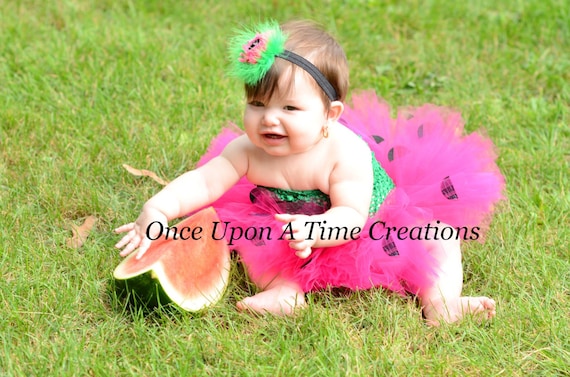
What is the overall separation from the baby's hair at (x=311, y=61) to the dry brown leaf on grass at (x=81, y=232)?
3.11ft

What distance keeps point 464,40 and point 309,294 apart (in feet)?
9.39

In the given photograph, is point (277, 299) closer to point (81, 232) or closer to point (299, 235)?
point (299, 235)

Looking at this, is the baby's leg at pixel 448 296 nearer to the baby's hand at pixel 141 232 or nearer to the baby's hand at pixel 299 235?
the baby's hand at pixel 299 235

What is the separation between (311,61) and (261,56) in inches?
7.4

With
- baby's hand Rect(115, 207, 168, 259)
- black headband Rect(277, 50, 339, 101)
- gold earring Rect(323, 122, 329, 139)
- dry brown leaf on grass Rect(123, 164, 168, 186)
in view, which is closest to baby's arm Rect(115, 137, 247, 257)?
baby's hand Rect(115, 207, 168, 259)

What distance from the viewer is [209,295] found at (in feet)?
9.10

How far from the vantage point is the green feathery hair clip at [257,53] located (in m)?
2.61

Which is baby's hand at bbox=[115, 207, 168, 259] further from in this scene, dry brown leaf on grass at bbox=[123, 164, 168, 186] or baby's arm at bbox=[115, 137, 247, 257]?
dry brown leaf on grass at bbox=[123, 164, 168, 186]

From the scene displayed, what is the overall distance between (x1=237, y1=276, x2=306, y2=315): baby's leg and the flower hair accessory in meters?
0.73

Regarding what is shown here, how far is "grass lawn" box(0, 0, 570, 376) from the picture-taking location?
249 centimetres

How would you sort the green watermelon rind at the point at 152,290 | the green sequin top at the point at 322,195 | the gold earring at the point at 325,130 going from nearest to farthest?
the green watermelon rind at the point at 152,290, the gold earring at the point at 325,130, the green sequin top at the point at 322,195

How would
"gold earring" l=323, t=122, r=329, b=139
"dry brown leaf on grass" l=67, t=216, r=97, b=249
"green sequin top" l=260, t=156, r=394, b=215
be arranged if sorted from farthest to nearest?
"dry brown leaf on grass" l=67, t=216, r=97, b=249 → "green sequin top" l=260, t=156, r=394, b=215 → "gold earring" l=323, t=122, r=329, b=139

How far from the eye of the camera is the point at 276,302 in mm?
2744

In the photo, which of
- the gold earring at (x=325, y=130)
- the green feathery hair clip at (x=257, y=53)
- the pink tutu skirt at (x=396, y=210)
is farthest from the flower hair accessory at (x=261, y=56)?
the pink tutu skirt at (x=396, y=210)
